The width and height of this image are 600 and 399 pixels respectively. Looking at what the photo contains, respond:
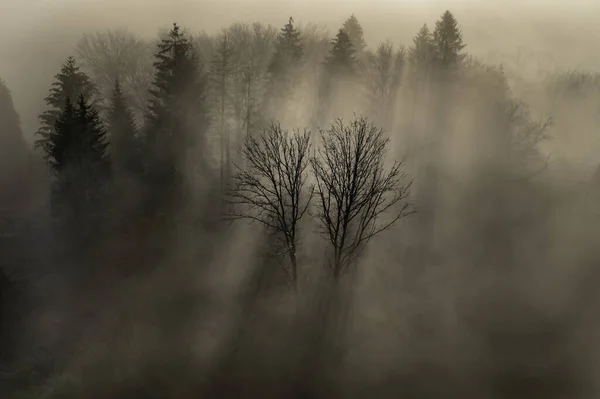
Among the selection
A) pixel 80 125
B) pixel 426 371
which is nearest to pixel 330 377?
pixel 426 371

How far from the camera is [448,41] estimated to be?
34.3 m

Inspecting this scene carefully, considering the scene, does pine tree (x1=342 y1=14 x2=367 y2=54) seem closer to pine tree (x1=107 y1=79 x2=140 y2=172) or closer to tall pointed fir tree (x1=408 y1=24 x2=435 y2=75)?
tall pointed fir tree (x1=408 y1=24 x2=435 y2=75)

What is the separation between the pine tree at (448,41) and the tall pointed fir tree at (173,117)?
19712mm

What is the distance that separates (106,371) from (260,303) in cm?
653

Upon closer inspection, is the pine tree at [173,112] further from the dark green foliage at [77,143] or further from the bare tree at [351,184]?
the bare tree at [351,184]

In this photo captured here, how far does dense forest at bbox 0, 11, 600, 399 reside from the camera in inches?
623

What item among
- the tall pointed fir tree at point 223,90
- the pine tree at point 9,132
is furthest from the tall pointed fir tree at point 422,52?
the pine tree at point 9,132

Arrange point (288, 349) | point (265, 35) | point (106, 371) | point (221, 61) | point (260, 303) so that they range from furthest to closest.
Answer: point (265, 35) < point (221, 61) < point (260, 303) < point (288, 349) < point (106, 371)

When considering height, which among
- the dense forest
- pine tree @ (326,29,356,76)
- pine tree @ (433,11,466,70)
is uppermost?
pine tree @ (433,11,466,70)

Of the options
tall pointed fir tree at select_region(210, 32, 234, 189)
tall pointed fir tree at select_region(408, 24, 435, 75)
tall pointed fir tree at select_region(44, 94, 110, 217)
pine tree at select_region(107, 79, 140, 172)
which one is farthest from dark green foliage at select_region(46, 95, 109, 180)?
tall pointed fir tree at select_region(408, 24, 435, 75)

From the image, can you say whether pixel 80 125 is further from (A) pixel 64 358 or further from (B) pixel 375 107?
(B) pixel 375 107

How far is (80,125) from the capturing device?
2212 cm

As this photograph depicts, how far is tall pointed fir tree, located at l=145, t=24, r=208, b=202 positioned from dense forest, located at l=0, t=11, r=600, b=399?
0.39 feet

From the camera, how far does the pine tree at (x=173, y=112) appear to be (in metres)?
25.0
